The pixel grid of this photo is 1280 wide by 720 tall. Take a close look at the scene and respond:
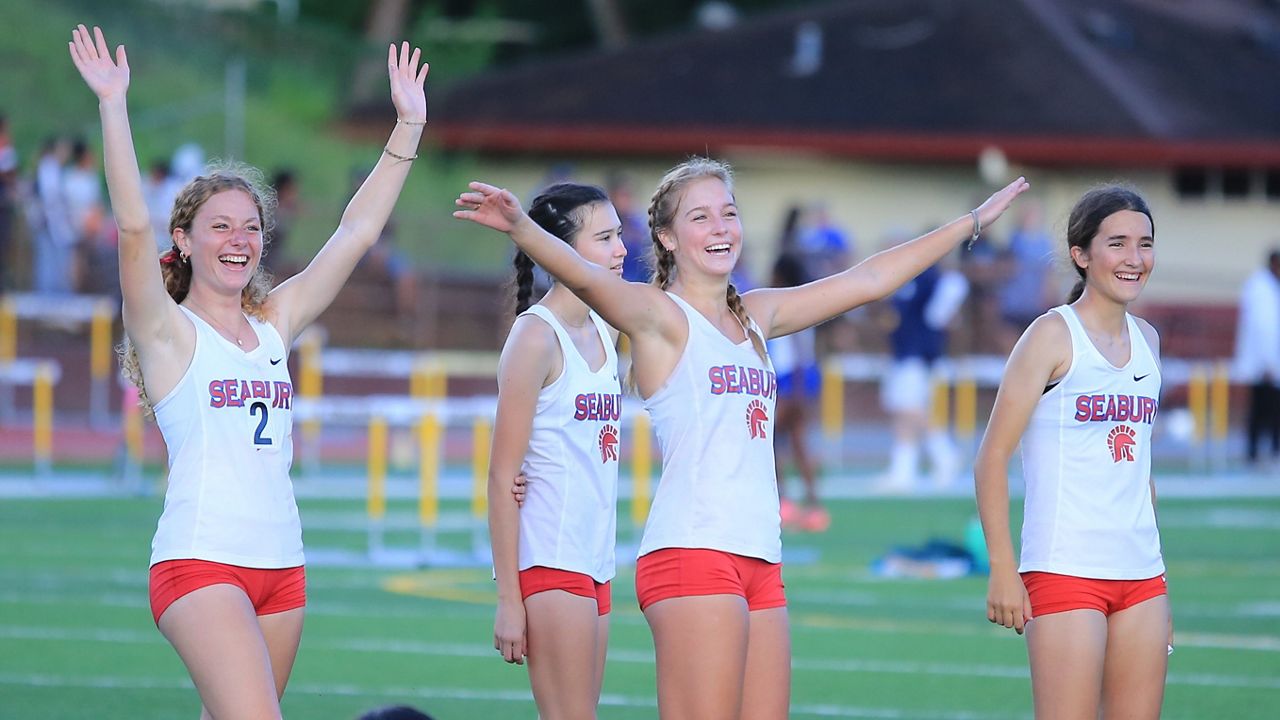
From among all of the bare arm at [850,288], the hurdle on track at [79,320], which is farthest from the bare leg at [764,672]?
the hurdle on track at [79,320]

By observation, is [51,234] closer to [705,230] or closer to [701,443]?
[705,230]

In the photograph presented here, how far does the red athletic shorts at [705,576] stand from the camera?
19.9 feet

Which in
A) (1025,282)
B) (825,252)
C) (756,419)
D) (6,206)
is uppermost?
(6,206)

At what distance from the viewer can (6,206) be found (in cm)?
2400

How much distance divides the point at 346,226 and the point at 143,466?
15085 millimetres

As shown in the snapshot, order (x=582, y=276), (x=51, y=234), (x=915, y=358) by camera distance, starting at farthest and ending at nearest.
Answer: (x=51, y=234) → (x=915, y=358) → (x=582, y=276)

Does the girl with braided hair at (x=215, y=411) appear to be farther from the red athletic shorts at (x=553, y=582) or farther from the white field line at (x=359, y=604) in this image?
the white field line at (x=359, y=604)

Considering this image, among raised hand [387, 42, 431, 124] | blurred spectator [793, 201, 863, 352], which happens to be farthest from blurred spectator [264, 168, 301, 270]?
raised hand [387, 42, 431, 124]

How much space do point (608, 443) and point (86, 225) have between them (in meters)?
19.0

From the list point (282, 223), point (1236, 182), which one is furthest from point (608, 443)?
point (1236, 182)

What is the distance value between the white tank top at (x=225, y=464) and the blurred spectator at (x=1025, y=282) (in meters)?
17.8

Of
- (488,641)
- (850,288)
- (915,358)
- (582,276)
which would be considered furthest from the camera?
(915,358)

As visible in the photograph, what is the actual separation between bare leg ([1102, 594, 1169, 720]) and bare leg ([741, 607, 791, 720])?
102 cm

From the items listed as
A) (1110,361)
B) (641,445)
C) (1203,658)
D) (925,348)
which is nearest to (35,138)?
(925,348)
